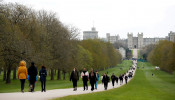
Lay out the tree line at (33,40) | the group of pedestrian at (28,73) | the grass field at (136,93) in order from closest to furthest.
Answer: the group of pedestrian at (28,73) → the grass field at (136,93) → the tree line at (33,40)

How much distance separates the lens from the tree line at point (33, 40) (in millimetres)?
43250

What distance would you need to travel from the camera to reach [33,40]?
51562 millimetres

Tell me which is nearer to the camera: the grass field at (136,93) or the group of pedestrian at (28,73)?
the group of pedestrian at (28,73)

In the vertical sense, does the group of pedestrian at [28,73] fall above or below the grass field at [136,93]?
above

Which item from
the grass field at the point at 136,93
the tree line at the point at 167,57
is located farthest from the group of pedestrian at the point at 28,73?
the tree line at the point at 167,57

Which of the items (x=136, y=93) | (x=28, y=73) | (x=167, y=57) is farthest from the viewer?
(x=167, y=57)

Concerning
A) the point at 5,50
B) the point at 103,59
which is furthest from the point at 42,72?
the point at 103,59

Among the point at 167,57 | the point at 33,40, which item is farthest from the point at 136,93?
the point at 167,57

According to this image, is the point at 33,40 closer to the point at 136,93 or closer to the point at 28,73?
the point at 136,93

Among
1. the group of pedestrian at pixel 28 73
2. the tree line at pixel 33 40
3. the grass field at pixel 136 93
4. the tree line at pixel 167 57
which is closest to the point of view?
the group of pedestrian at pixel 28 73

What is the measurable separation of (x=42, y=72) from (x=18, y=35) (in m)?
24.3

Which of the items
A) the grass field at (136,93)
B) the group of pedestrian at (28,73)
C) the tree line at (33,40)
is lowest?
the grass field at (136,93)

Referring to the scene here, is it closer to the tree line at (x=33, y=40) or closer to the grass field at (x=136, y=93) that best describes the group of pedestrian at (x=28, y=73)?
the grass field at (x=136, y=93)

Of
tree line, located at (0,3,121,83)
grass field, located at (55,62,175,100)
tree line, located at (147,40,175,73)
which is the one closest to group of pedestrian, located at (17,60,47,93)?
grass field, located at (55,62,175,100)
